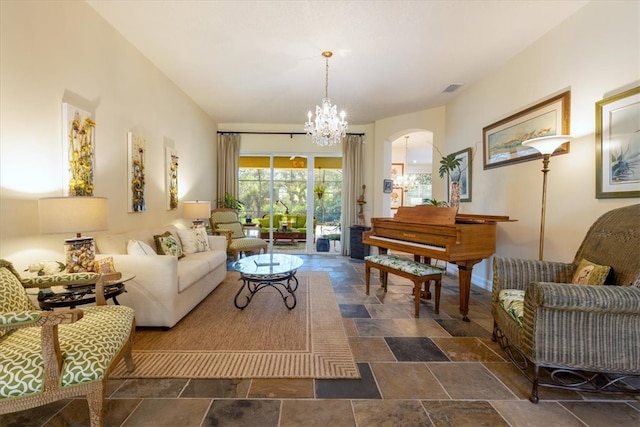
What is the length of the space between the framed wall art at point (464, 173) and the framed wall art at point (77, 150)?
15.4 feet

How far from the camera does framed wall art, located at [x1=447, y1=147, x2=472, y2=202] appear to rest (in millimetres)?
4297

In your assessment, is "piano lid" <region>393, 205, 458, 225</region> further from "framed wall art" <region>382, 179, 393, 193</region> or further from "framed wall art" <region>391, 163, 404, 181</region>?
"framed wall art" <region>391, 163, 404, 181</region>

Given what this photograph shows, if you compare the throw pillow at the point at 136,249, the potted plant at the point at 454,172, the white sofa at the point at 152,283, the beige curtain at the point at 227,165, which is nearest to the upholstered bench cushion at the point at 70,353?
the white sofa at the point at 152,283

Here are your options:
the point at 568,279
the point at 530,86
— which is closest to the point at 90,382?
the point at 568,279

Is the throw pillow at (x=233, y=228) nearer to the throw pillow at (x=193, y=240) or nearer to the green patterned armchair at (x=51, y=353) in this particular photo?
the throw pillow at (x=193, y=240)

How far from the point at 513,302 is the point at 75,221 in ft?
10.3

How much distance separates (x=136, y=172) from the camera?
3.29 meters

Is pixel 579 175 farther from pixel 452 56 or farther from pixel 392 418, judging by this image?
pixel 392 418

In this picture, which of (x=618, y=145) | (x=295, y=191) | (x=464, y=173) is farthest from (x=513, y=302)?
(x=295, y=191)

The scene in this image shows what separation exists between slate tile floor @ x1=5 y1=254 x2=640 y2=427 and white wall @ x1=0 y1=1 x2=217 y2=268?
1330 mm

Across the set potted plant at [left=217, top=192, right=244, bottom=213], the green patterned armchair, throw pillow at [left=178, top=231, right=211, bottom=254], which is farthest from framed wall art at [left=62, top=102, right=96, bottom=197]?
potted plant at [left=217, top=192, right=244, bottom=213]

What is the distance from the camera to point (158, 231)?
11.4 ft

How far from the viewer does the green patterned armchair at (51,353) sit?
1.18 meters

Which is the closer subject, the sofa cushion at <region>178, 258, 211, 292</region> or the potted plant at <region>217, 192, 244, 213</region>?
the sofa cushion at <region>178, 258, 211, 292</region>
